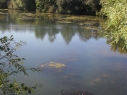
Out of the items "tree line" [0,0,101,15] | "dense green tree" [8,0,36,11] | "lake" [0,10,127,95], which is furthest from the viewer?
"dense green tree" [8,0,36,11]

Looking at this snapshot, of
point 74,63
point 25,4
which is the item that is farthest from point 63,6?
point 74,63

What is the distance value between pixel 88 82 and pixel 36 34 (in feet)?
29.8

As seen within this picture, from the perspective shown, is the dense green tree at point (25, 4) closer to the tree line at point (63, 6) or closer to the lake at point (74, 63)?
the tree line at point (63, 6)

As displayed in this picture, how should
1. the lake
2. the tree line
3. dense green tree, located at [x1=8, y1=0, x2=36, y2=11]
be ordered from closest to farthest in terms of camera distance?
1. the lake
2. the tree line
3. dense green tree, located at [x1=8, y1=0, x2=36, y2=11]

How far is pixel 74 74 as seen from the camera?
798 cm

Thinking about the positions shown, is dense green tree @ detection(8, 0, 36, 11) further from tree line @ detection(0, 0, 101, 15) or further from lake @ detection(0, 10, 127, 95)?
lake @ detection(0, 10, 127, 95)

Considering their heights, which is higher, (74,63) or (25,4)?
(25,4)

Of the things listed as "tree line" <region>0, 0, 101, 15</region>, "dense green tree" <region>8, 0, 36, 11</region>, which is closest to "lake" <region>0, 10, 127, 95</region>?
"tree line" <region>0, 0, 101, 15</region>

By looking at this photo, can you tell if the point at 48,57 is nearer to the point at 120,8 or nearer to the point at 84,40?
the point at 84,40

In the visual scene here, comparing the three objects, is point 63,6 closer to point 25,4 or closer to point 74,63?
point 25,4

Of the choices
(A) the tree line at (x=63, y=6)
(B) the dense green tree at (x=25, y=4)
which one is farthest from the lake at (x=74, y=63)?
(B) the dense green tree at (x=25, y=4)

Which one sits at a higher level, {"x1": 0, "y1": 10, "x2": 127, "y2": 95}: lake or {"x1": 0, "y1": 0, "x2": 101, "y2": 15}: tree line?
{"x1": 0, "y1": 0, "x2": 101, "y2": 15}: tree line

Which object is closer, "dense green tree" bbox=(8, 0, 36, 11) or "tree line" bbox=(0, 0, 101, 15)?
"tree line" bbox=(0, 0, 101, 15)

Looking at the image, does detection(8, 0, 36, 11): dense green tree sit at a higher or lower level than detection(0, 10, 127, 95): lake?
higher
